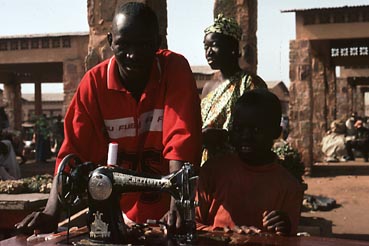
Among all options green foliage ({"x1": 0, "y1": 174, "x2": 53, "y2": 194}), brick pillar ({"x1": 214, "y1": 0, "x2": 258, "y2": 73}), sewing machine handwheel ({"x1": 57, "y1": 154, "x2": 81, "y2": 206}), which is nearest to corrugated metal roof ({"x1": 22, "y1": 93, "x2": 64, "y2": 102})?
brick pillar ({"x1": 214, "y1": 0, "x2": 258, "y2": 73})

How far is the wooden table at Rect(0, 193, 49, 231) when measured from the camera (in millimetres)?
3977

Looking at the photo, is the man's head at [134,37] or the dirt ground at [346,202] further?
the dirt ground at [346,202]

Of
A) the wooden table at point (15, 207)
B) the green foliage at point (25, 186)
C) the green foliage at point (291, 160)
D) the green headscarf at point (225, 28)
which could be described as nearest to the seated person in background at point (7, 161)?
the green foliage at point (25, 186)

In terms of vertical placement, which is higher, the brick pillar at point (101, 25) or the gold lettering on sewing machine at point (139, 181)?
the brick pillar at point (101, 25)

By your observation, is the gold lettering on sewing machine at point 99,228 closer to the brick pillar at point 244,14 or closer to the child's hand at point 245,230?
the child's hand at point 245,230

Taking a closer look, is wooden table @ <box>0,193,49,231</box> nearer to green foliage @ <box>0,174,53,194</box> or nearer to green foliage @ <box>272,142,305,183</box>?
green foliage @ <box>0,174,53,194</box>

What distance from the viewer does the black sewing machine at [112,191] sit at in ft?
6.13

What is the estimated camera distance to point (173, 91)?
7.34ft

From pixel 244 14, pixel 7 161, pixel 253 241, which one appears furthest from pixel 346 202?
pixel 253 241

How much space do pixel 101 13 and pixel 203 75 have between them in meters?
13.4

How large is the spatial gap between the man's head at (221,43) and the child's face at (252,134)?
87 centimetres

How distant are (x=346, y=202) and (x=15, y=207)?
18.2 ft

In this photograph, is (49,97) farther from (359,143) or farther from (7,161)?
(7,161)

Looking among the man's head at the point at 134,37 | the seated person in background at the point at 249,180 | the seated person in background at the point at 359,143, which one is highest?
the man's head at the point at 134,37
